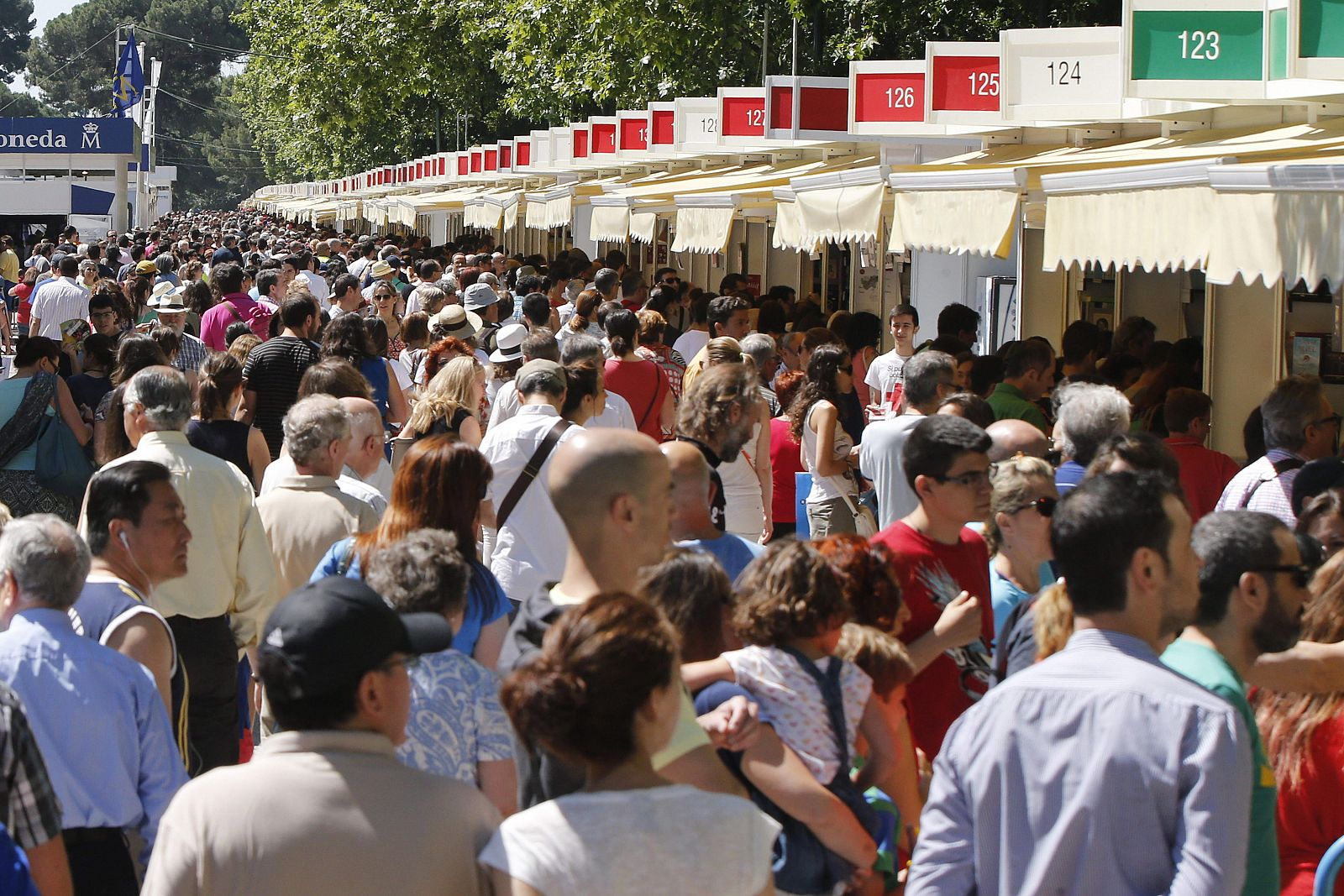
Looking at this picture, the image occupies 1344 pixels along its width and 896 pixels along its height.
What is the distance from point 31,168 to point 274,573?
5925 centimetres

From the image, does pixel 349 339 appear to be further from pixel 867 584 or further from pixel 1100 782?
pixel 1100 782

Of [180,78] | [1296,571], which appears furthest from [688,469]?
[180,78]

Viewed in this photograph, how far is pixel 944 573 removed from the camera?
4.36 meters

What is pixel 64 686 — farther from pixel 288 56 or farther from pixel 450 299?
pixel 288 56

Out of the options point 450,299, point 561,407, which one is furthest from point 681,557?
point 450,299

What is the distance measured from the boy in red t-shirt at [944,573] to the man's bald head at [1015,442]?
1.06 m

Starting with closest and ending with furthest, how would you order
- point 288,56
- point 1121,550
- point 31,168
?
point 1121,550 → point 288,56 → point 31,168

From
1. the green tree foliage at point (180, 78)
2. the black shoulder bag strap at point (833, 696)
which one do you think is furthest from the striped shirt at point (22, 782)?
the green tree foliage at point (180, 78)

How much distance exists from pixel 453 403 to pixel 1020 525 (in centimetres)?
304

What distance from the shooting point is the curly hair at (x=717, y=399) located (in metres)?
5.47

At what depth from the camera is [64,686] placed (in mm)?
3428

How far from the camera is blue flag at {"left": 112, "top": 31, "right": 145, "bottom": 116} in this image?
65438 millimetres

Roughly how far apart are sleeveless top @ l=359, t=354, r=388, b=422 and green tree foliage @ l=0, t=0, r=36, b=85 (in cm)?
16216

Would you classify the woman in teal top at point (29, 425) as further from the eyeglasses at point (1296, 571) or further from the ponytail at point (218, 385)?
the eyeglasses at point (1296, 571)
